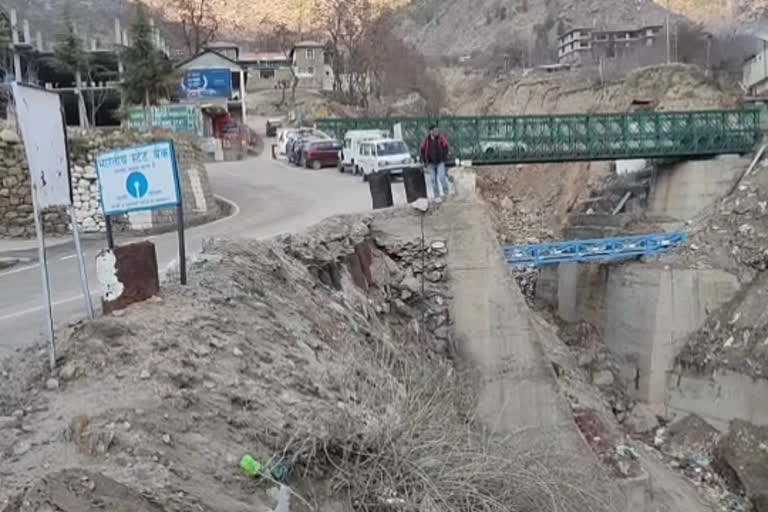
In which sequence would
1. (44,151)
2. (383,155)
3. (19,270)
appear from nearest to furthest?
(44,151) → (19,270) → (383,155)

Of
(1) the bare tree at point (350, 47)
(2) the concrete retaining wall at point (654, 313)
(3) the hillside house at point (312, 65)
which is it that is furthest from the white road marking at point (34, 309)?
(3) the hillside house at point (312, 65)

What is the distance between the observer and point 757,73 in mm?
52000

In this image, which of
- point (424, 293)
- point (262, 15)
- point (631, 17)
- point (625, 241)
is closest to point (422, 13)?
point (262, 15)

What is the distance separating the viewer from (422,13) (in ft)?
477

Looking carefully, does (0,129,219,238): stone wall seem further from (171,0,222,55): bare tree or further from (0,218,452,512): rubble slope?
(171,0,222,55): bare tree

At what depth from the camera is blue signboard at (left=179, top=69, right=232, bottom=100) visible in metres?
59.4

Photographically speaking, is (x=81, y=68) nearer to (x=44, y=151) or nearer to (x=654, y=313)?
(x=654, y=313)

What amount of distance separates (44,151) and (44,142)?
7 cm

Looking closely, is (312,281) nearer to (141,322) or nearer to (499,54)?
(141,322)

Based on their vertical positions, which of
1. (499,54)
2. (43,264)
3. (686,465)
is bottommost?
(686,465)

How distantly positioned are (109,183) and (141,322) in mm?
1383

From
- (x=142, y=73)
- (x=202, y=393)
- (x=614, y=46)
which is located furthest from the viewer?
(x=614, y=46)

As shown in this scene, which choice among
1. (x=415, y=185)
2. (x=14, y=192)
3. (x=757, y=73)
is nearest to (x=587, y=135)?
(x=415, y=185)

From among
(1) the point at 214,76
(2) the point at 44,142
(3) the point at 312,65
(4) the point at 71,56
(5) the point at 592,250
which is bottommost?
(5) the point at 592,250
